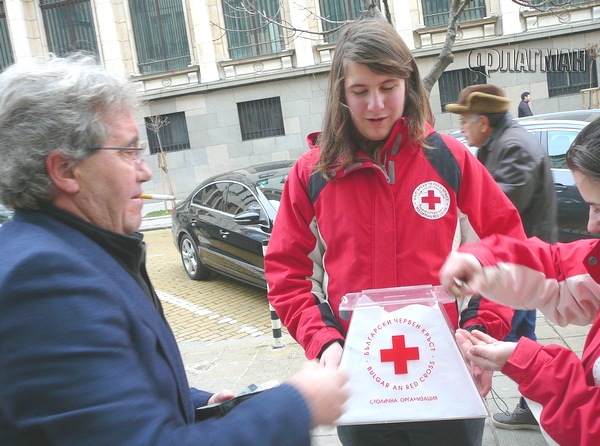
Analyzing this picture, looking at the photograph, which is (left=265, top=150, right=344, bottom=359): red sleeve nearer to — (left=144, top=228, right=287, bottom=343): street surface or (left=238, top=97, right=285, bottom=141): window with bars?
(left=144, top=228, right=287, bottom=343): street surface

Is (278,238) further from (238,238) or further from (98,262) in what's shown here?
(238,238)

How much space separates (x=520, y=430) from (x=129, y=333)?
302cm

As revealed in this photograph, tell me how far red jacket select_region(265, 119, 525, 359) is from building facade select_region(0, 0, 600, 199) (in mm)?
15756

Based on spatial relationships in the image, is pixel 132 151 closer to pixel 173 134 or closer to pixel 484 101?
pixel 484 101

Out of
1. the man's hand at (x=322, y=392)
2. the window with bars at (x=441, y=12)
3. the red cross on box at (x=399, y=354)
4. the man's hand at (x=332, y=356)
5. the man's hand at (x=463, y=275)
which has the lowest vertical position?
the man's hand at (x=332, y=356)

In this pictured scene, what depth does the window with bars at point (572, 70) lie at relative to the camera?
1669 centimetres

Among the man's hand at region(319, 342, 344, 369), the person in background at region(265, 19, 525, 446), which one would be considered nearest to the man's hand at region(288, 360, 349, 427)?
the man's hand at region(319, 342, 344, 369)

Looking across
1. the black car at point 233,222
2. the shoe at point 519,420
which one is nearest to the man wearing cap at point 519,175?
the shoe at point 519,420

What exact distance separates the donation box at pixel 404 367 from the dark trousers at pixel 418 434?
296mm

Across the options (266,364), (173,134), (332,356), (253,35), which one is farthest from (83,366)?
(173,134)

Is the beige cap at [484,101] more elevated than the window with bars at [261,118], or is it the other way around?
the window with bars at [261,118]

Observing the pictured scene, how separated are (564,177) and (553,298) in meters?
5.11

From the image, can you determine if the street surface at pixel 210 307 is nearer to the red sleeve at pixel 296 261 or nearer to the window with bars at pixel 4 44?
the red sleeve at pixel 296 261

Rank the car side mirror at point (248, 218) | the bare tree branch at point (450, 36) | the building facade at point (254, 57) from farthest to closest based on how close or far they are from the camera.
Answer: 1. the building facade at point (254, 57)
2. the car side mirror at point (248, 218)
3. the bare tree branch at point (450, 36)
